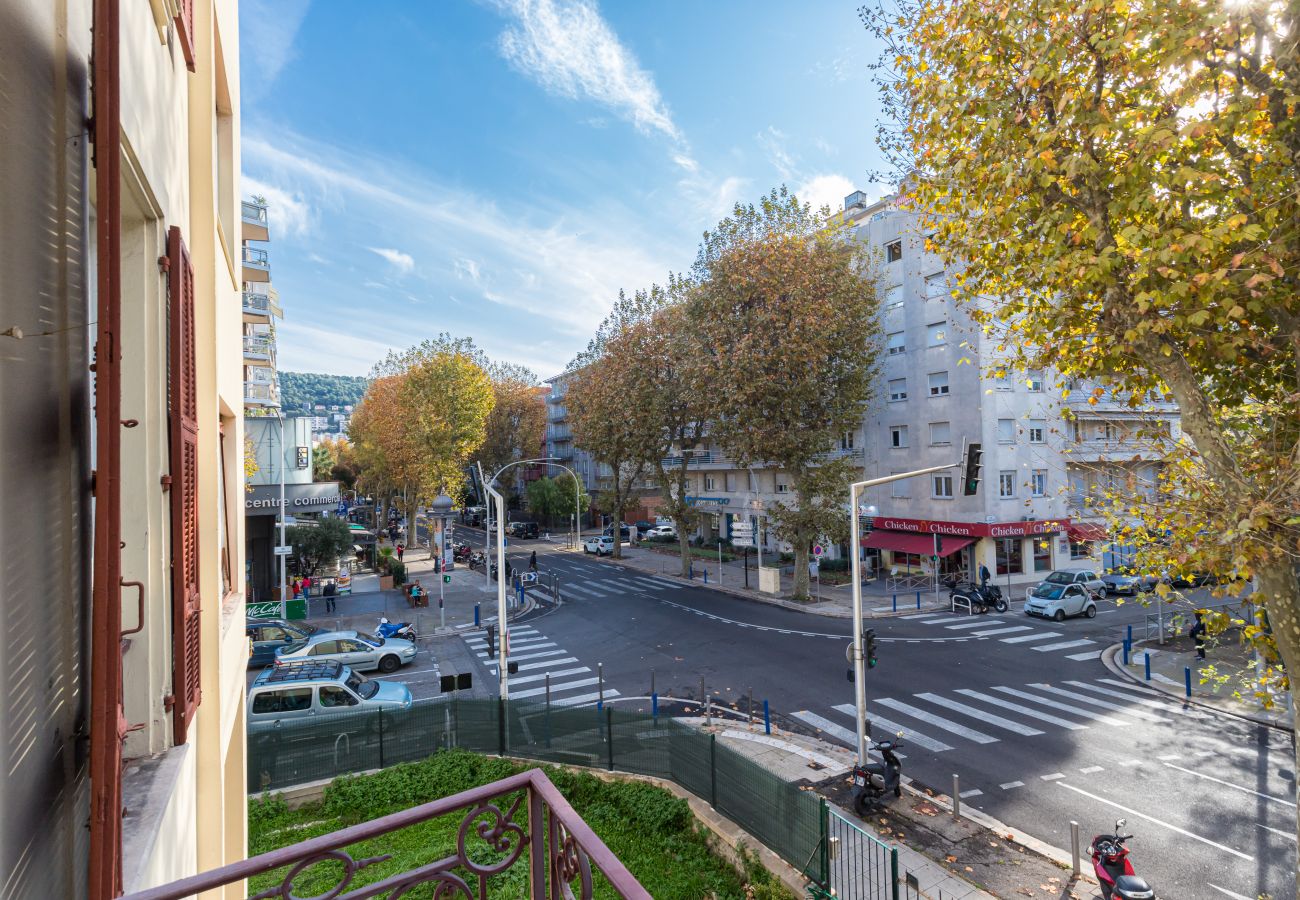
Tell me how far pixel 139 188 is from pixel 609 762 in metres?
11.1

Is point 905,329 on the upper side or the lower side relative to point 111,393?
upper

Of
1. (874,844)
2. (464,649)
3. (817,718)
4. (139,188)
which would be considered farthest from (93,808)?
(464,649)

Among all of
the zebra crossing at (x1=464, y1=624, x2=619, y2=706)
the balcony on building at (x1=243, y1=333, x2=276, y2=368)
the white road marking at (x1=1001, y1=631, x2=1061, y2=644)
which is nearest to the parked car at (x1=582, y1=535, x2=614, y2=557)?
the zebra crossing at (x1=464, y1=624, x2=619, y2=706)

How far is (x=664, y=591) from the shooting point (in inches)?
1304

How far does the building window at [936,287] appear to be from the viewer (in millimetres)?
31973

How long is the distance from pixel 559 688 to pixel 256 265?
2744cm

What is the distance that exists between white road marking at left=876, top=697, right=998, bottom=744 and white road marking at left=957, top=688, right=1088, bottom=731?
188 centimetres

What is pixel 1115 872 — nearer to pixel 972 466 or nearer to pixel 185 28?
pixel 972 466

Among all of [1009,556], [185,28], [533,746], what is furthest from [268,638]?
[1009,556]

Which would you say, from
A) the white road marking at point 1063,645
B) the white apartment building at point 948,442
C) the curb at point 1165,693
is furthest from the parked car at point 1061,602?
the curb at point 1165,693

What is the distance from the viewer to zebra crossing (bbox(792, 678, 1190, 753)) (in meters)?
14.3

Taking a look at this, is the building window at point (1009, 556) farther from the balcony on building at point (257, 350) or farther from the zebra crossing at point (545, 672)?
the balcony on building at point (257, 350)

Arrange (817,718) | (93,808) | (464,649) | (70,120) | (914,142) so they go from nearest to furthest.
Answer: (93,808), (70,120), (914,142), (817,718), (464,649)

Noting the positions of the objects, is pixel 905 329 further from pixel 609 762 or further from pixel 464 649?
pixel 609 762
